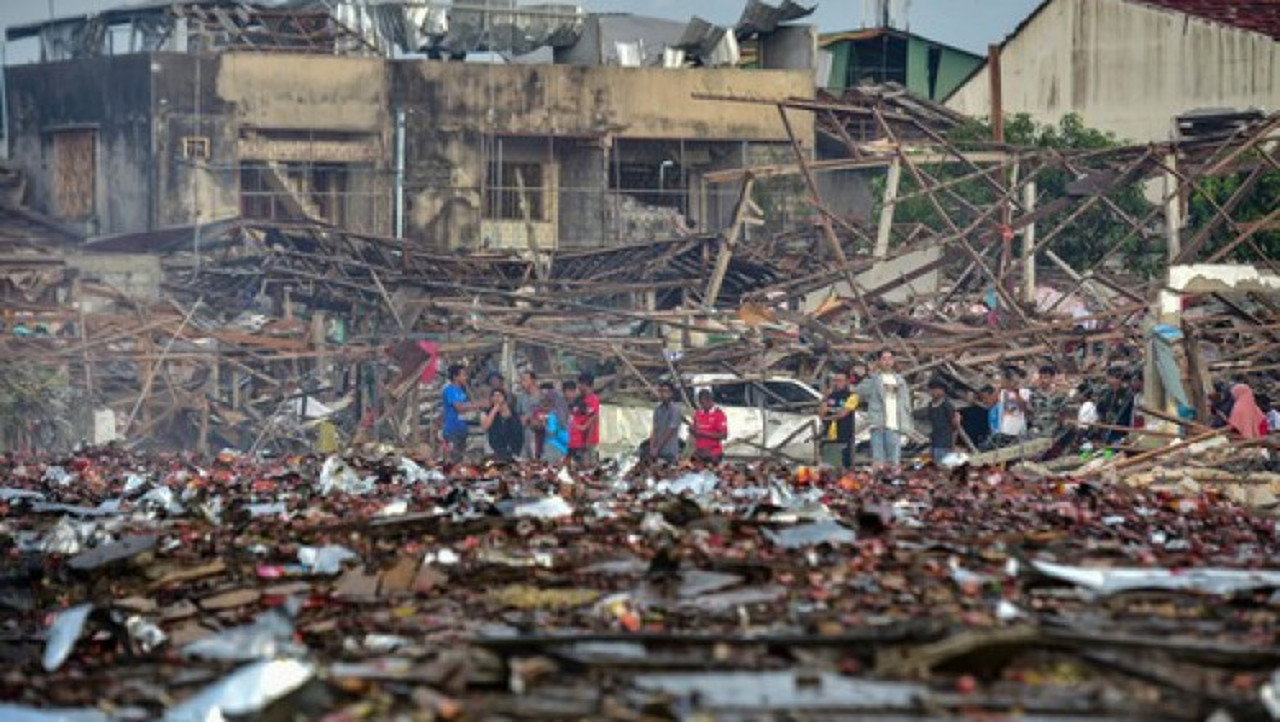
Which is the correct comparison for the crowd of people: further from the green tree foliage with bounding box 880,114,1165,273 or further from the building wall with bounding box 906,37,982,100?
the building wall with bounding box 906,37,982,100

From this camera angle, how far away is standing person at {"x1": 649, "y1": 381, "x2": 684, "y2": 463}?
21000 mm

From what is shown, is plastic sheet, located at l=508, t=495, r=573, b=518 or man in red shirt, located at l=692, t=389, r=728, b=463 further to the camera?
man in red shirt, located at l=692, t=389, r=728, b=463

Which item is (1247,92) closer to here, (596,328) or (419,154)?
(419,154)

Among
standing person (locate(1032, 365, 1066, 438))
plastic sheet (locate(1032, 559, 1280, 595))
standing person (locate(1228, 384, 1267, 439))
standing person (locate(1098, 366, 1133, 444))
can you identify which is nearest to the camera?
plastic sheet (locate(1032, 559, 1280, 595))

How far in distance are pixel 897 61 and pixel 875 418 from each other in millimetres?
29090

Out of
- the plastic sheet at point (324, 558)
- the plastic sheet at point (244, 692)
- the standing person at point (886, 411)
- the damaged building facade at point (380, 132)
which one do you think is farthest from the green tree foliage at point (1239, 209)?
the plastic sheet at point (244, 692)

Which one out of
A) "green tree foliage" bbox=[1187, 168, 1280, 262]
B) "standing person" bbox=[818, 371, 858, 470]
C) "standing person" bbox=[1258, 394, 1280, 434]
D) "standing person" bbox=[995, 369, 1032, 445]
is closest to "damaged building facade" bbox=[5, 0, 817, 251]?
"green tree foliage" bbox=[1187, 168, 1280, 262]

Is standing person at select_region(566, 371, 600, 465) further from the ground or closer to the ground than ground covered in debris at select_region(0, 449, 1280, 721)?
closer to the ground

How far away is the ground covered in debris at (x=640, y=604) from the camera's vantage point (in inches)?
304

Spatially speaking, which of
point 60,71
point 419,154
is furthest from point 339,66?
point 60,71

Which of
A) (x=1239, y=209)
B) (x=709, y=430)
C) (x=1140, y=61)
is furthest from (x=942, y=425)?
(x=1140, y=61)

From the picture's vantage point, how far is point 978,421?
22.5m

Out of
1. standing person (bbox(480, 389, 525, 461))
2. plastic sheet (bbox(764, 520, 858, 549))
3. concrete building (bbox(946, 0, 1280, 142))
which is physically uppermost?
concrete building (bbox(946, 0, 1280, 142))

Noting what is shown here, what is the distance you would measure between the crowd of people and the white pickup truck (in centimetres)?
47
